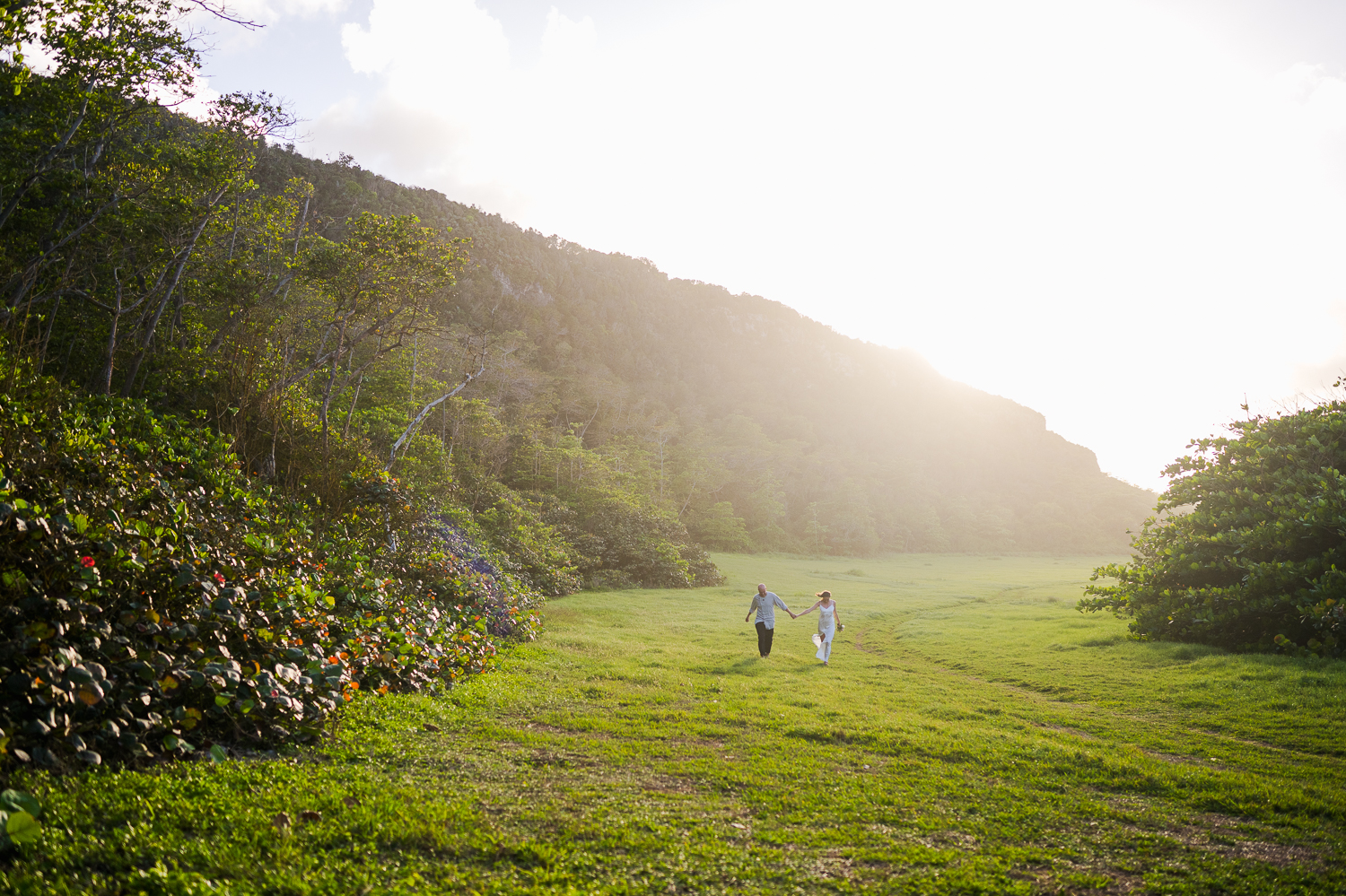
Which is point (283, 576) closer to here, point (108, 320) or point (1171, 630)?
point (108, 320)

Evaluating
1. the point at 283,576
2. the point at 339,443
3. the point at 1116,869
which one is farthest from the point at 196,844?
the point at 339,443

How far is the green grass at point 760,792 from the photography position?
4332 millimetres

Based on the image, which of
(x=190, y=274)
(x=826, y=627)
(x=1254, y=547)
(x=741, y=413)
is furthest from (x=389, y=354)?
(x=741, y=413)

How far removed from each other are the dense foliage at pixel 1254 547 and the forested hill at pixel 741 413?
97.4 ft

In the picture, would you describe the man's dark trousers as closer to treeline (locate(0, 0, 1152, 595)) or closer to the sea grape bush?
the sea grape bush

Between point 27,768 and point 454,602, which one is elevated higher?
point 27,768

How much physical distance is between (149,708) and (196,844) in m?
1.99

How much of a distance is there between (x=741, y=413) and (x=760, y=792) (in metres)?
96.3

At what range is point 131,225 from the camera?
13.9 metres

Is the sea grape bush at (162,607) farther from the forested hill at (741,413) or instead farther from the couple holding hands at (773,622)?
the forested hill at (741,413)

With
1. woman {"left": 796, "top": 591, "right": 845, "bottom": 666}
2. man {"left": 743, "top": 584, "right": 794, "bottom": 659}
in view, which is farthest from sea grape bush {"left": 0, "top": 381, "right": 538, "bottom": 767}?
woman {"left": 796, "top": 591, "right": 845, "bottom": 666}

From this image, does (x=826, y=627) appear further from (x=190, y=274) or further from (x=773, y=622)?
(x=190, y=274)

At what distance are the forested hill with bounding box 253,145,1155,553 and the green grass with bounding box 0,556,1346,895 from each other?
28.6 m

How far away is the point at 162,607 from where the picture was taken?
20.8 feet
